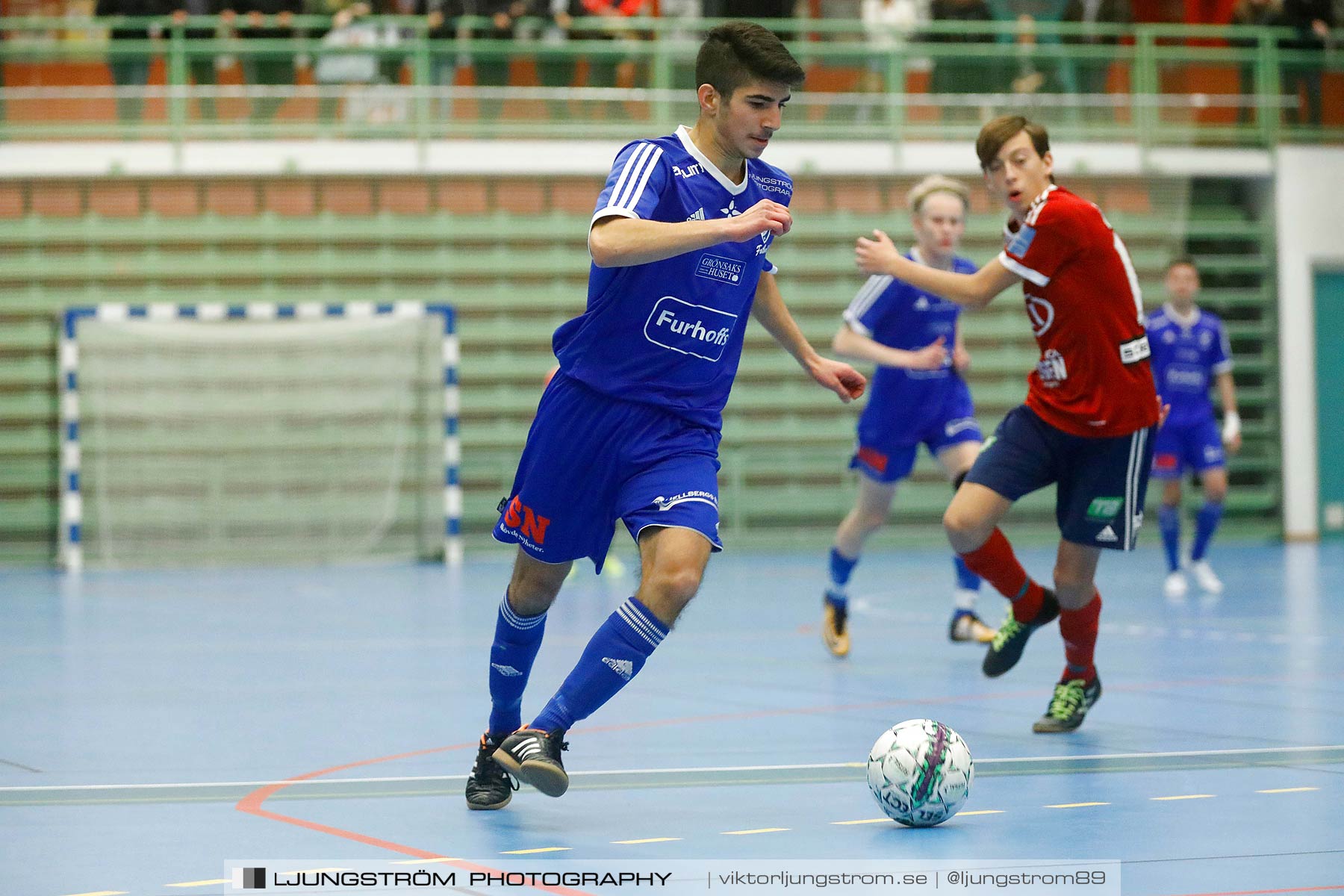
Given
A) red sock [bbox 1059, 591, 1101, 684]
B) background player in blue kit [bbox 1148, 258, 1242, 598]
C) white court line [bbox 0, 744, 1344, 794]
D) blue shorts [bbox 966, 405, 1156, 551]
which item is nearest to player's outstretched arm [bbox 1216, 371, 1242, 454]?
background player in blue kit [bbox 1148, 258, 1242, 598]

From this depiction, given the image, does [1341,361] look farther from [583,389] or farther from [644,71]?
[583,389]

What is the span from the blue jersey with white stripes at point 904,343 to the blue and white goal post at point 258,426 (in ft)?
25.0

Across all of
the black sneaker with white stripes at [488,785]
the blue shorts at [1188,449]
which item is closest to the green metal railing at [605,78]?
the blue shorts at [1188,449]

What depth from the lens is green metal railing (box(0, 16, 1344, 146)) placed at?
50.7 ft

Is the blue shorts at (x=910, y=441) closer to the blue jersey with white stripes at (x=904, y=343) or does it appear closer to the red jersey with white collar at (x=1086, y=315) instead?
the blue jersey with white stripes at (x=904, y=343)

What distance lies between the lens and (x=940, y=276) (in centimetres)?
601

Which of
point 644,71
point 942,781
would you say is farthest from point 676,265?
point 644,71

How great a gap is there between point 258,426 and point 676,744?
1124 centimetres

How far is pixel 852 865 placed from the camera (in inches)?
145

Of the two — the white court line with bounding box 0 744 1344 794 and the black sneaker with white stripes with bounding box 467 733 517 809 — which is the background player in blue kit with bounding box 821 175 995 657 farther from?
the black sneaker with white stripes with bounding box 467 733 517 809

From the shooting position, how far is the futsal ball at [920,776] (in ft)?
13.4

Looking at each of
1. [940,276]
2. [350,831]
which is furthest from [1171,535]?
[350,831]

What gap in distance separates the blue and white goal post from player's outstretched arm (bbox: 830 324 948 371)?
784 centimetres

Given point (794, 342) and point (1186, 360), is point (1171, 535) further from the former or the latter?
point (794, 342)
